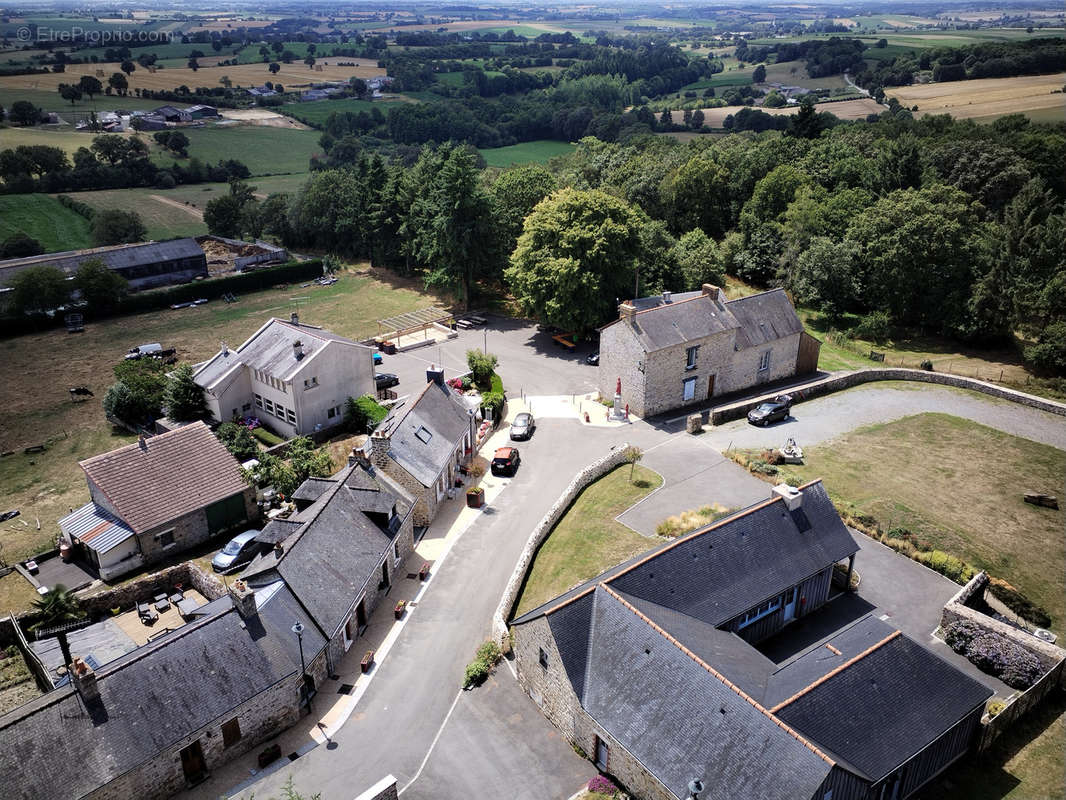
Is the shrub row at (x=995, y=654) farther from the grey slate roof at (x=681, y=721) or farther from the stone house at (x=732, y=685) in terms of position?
the grey slate roof at (x=681, y=721)

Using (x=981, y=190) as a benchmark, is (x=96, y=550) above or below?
below

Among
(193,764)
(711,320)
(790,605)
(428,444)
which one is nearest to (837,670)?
(790,605)

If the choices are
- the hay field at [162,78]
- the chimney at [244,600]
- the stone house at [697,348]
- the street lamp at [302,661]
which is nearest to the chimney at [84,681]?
the chimney at [244,600]

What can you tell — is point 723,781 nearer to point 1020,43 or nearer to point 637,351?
point 637,351

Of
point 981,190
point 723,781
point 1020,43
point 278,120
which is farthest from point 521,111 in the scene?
point 723,781

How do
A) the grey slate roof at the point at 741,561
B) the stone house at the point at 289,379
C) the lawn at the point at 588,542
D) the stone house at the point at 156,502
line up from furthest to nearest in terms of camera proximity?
1. the stone house at the point at 289,379
2. the stone house at the point at 156,502
3. the lawn at the point at 588,542
4. the grey slate roof at the point at 741,561

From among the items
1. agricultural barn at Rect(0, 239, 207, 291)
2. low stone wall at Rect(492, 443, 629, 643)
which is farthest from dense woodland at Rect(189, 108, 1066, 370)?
low stone wall at Rect(492, 443, 629, 643)
